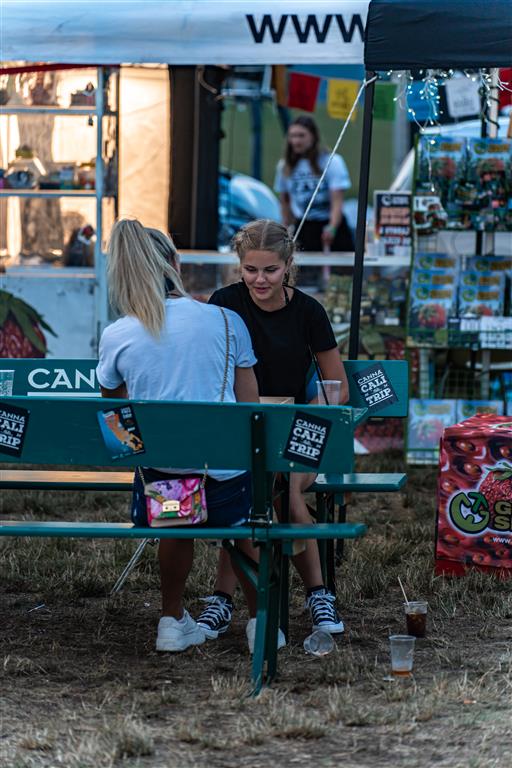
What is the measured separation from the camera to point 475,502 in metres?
5.56

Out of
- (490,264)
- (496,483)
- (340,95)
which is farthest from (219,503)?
(340,95)

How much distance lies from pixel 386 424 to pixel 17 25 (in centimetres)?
334

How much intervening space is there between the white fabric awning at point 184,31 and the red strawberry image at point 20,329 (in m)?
2.07

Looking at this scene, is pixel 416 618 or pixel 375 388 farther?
pixel 375 388

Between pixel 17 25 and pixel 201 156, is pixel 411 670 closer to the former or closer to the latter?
pixel 17 25

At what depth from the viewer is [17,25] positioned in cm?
702

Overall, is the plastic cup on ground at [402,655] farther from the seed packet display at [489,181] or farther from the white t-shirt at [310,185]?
the white t-shirt at [310,185]

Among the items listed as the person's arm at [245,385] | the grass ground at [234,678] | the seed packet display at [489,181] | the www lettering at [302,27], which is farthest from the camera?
the seed packet display at [489,181]

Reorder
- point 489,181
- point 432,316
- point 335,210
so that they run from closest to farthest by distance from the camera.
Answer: point 489,181
point 432,316
point 335,210

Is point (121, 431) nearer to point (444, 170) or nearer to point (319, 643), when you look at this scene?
point (319, 643)

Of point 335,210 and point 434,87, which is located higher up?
point 434,87

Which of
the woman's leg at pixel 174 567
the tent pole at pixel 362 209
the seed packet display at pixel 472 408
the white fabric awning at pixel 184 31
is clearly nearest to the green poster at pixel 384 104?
the seed packet display at pixel 472 408

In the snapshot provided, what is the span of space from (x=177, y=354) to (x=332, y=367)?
84 centimetres

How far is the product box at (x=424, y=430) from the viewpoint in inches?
321
